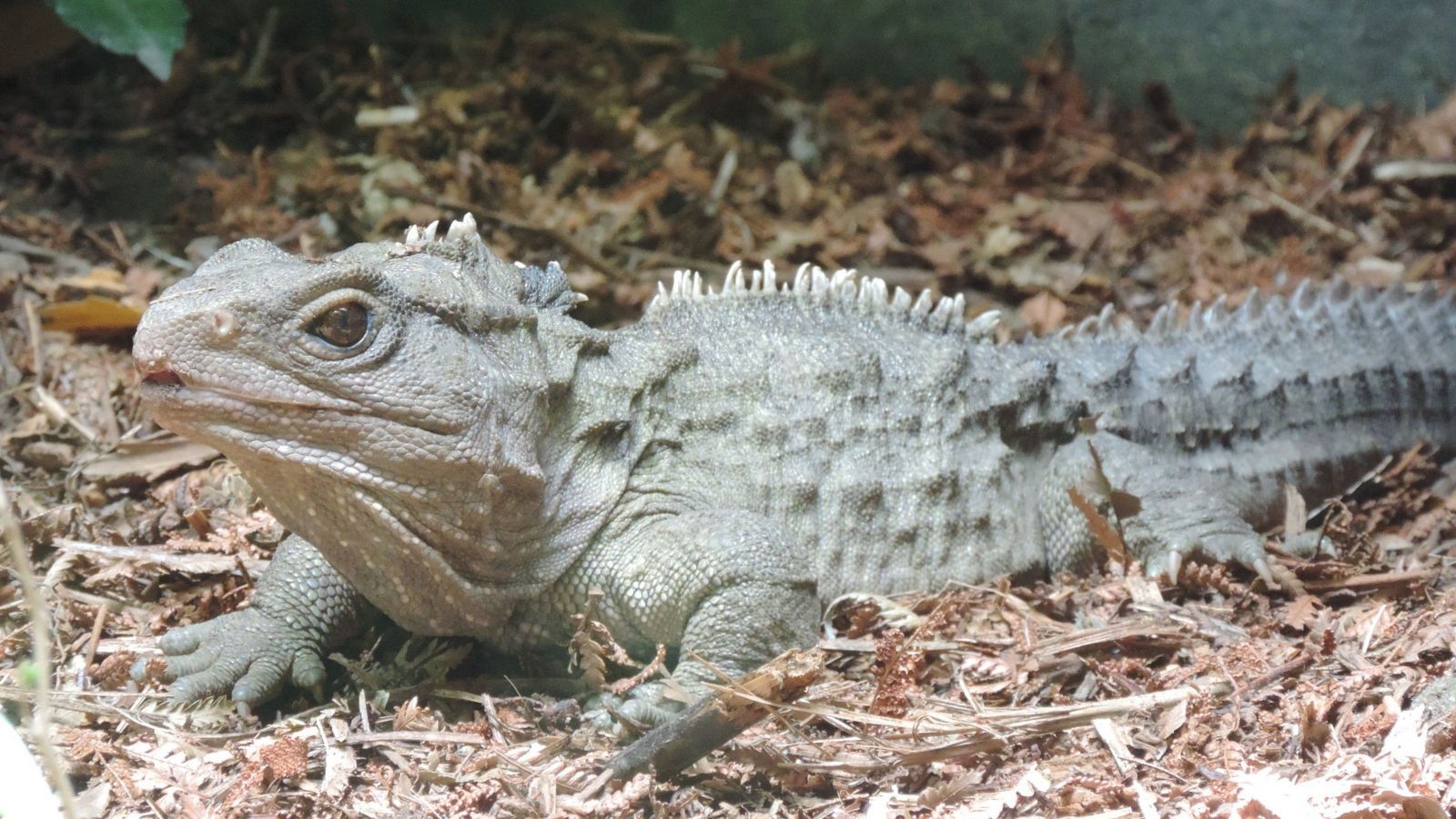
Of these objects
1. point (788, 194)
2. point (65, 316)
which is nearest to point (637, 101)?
point (788, 194)

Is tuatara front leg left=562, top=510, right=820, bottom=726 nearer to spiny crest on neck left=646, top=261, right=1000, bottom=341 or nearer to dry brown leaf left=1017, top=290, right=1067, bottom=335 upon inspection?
spiny crest on neck left=646, top=261, right=1000, bottom=341

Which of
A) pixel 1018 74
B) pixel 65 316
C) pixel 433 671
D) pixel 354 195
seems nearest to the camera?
pixel 433 671

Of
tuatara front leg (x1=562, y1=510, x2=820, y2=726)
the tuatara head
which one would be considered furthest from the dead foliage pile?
the tuatara head

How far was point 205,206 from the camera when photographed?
24.5 ft

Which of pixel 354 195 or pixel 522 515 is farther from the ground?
pixel 354 195

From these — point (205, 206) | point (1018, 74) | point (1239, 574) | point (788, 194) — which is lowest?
point (1239, 574)

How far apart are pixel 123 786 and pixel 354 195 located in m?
4.28

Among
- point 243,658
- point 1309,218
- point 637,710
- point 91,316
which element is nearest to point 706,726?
point 637,710

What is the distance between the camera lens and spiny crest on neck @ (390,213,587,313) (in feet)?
14.6

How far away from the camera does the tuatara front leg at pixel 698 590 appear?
4.54 meters

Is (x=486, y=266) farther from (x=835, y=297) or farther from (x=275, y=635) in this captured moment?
(x=835, y=297)

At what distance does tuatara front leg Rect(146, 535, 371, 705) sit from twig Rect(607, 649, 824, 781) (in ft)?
4.39

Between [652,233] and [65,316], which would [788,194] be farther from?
[65,316]

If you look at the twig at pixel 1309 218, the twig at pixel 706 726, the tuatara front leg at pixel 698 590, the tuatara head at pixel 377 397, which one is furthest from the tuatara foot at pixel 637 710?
the twig at pixel 1309 218
